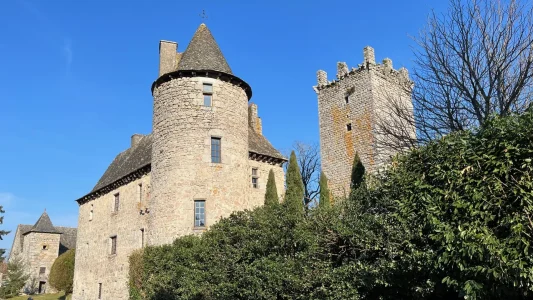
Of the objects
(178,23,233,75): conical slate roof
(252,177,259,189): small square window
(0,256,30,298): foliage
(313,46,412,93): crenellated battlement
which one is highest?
(313,46,412,93): crenellated battlement

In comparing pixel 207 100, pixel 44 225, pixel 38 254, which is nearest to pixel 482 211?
pixel 207 100

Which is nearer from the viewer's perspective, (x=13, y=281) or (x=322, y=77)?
(x=322, y=77)

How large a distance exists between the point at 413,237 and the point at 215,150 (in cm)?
1275

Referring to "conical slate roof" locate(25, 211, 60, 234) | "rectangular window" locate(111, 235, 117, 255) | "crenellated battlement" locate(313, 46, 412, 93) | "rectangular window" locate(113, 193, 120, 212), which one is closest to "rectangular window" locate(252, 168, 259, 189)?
"rectangular window" locate(113, 193, 120, 212)

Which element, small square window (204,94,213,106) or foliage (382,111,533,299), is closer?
foliage (382,111,533,299)

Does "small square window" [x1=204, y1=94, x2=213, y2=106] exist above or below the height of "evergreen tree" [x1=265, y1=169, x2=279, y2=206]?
above

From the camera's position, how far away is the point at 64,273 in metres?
38.5

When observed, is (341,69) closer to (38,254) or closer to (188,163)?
(188,163)

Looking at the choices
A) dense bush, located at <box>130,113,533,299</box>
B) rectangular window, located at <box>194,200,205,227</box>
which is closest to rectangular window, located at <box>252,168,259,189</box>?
rectangular window, located at <box>194,200,205,227</box>

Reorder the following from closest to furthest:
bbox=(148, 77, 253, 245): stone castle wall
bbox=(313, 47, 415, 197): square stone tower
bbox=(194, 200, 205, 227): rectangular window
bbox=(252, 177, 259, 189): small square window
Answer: bbox=(194, 200, 205, 227): rectangular window < bbox=(148, 77, 253, 245): stone castle wall < bbox=(252, 177, 259, 189): small square window < bbox=(313, 47, 415, 197): square stone tower

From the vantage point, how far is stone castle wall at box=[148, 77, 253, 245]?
19.2 meters

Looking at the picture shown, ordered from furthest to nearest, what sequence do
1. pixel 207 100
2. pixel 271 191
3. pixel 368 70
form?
pixel 368 70, pixel 271 191, pixel 207 100

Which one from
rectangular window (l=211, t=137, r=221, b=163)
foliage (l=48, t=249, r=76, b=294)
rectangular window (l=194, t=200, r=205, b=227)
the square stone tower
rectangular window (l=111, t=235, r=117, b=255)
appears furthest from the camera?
foliage (l=48, t=249, r=76, b=294)

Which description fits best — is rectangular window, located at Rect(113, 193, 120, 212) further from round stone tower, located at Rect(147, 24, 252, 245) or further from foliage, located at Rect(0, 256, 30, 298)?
foliage, located at Rect(0, 256, 30, 298)
